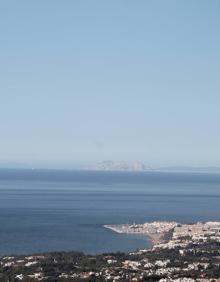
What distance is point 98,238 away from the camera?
64.9 meters

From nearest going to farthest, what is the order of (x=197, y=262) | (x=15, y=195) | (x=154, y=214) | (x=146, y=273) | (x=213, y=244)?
(x=146, y=273) < (x=197, y=262) < (x=213, y=244) < (x=154, y=214) < (x=15, y=195)

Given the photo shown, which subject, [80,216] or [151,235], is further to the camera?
[80,216]

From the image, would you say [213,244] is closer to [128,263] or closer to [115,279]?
[128,263]

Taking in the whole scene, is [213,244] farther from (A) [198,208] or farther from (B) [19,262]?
(A) [198,208]

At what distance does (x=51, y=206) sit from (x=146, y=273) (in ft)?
220

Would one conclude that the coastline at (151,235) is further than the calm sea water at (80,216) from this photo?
Yes

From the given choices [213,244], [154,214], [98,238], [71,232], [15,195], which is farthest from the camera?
[15,195]

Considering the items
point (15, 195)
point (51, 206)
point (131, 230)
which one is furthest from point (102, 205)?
point (131, 230)

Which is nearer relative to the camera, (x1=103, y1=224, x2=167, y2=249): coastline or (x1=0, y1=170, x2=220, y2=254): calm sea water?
(x1=0, y1=170, x2=220, y2=254): calm sea water

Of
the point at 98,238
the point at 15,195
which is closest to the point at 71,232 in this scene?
the point at 98,238

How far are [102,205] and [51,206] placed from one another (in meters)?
8.91

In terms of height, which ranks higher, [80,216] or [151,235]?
[80,216]

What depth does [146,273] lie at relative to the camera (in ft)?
131

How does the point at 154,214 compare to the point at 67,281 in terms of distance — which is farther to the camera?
the point at 154,214
